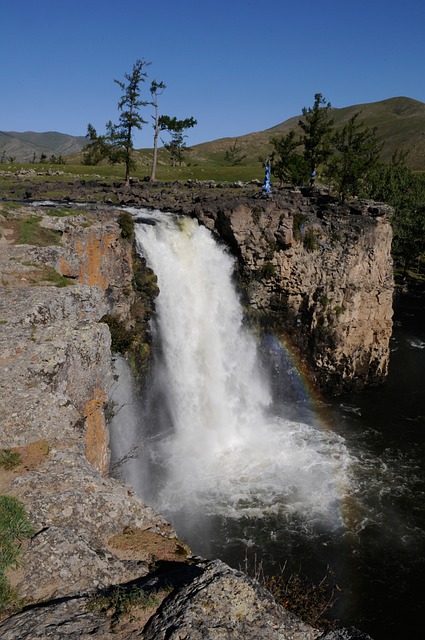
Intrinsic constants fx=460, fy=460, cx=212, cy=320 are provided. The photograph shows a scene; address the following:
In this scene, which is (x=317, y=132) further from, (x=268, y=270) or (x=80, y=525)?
(x=80, y=525)

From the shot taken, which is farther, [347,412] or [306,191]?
[306,191]

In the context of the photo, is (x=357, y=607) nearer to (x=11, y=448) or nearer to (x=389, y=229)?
(x=11, y=448)

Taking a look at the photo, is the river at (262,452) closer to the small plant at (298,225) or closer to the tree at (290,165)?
the small plant at (298,225)

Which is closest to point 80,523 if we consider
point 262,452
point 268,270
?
point 262,452

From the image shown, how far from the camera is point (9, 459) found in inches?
373

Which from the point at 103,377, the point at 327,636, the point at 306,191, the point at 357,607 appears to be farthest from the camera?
the point at 306,191

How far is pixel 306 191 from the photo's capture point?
41344mm

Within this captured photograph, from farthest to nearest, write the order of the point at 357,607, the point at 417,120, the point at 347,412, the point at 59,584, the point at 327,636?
the point at 417,120 < the point at 347,412 < the point at 357,607 < the point at 59,584 < the point at 327,636

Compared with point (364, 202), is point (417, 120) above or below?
above

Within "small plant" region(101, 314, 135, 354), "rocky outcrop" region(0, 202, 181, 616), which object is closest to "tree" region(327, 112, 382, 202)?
"small plant" region(101, 314, 135, 354)

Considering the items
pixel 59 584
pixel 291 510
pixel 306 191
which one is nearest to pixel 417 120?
pixel 306 191

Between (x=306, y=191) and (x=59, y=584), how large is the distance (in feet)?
129

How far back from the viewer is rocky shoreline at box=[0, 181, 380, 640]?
Answer: 6176 millimetres

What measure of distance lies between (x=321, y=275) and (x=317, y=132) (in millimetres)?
23887
